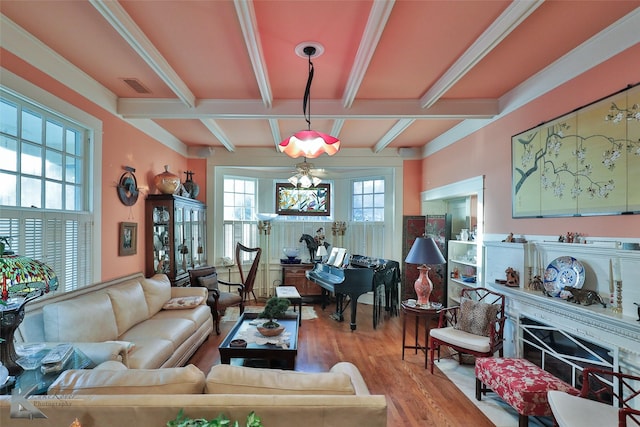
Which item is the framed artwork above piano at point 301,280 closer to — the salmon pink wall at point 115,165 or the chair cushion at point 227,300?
the chair cushion at point 227,300

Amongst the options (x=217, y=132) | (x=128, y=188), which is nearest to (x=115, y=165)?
(x=128, y=188)

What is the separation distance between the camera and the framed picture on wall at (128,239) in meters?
3.55

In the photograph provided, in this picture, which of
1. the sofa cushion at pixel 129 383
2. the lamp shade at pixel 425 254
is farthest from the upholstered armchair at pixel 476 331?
the sofa cushion at pixel 129 383

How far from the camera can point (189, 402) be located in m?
1.27

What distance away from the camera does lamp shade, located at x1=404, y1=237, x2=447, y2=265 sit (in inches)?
136

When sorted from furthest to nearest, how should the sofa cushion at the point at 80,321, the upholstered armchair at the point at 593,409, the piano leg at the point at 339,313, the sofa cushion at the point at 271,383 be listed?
the piano leg at the point at 339,313 < the sofa cushion at the point at 80,321 < the upholstered armchair at the point at 593,409 < the sofa cushion at the point at 271,383

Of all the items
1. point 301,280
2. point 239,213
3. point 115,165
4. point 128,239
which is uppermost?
point 115,165

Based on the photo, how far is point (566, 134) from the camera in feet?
8.29

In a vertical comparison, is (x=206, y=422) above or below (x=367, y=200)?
below

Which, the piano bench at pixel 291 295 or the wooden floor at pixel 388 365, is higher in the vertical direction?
the piano bench at pixel 291 295

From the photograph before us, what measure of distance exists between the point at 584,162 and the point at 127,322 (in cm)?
421

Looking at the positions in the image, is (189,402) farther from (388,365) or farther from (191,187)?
(191,187)

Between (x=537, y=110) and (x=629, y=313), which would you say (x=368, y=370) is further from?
(x=537, y=110)

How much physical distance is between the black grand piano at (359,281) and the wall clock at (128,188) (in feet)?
9.58
